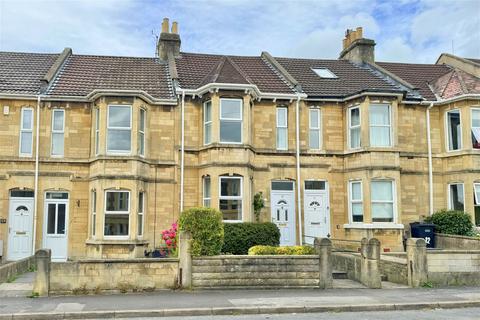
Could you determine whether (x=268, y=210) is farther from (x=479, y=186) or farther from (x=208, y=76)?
(x=479, y=186)

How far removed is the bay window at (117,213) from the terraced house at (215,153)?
4cm

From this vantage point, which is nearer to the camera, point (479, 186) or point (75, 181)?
point (75, 181)

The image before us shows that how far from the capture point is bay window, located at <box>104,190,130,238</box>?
746 inches

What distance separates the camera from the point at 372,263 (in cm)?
1442

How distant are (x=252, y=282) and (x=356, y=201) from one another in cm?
904

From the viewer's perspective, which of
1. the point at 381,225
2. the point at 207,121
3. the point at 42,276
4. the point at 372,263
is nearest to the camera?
the point at 42,276

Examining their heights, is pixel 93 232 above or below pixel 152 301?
above

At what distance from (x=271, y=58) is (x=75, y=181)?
477 inches

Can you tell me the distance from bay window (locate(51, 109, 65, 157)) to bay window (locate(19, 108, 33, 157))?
87 cm

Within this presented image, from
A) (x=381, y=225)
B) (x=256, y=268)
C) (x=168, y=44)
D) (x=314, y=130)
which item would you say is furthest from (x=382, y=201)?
(x=168, y=44)

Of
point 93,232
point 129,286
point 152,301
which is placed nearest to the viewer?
point 152,301

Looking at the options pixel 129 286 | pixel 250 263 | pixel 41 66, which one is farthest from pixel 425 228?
pixel 41 66

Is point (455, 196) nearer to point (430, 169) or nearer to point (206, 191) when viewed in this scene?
point (430, 169)

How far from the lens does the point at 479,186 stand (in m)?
21.4
